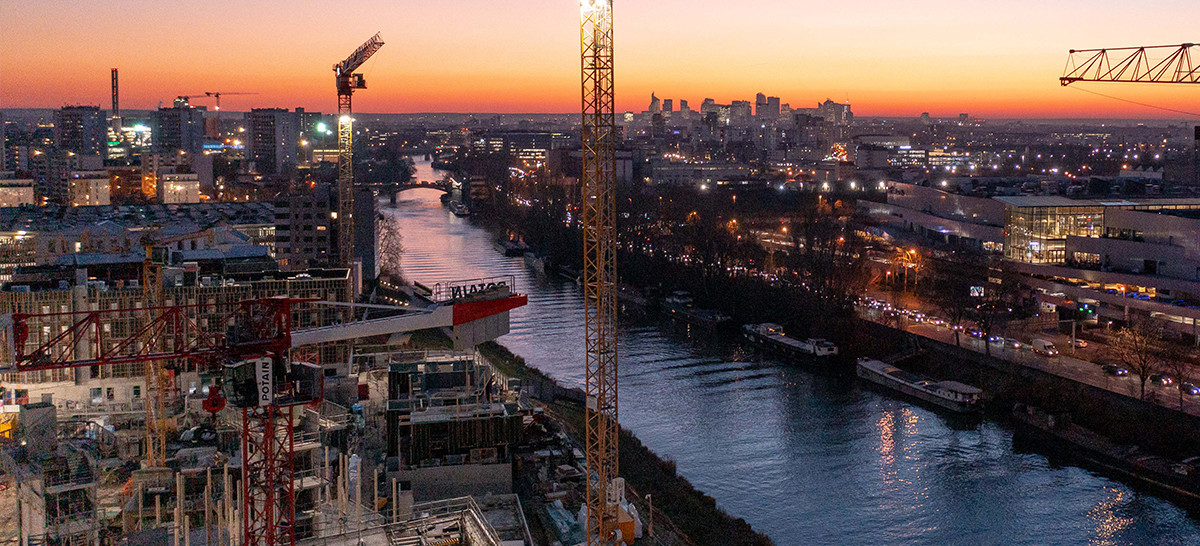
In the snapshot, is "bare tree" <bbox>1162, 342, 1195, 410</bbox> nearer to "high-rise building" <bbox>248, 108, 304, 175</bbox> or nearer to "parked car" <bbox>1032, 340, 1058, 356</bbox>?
"parked car" <bbox>1032, 340, 1058, 356</bbox>

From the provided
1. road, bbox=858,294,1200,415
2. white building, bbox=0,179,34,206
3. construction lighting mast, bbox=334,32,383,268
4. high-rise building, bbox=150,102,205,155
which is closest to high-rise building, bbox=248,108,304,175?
high-rise building, bbox=150,102,205,155

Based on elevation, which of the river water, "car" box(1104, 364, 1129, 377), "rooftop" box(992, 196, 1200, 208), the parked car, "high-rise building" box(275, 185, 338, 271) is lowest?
the river water

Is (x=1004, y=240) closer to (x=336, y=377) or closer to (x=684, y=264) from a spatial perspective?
(x=684, y=264)

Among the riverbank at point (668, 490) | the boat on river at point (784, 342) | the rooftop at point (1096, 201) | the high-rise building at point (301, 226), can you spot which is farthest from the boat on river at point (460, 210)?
the riverbank at point (668, 490)

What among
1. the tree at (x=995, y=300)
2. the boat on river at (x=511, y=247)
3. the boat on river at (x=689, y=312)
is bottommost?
the boat on river at (x=689, y=312)

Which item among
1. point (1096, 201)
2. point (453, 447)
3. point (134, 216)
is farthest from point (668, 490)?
point (134, 216)

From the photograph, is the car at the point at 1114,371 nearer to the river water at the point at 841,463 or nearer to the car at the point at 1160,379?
the car at the point at 1160,379
